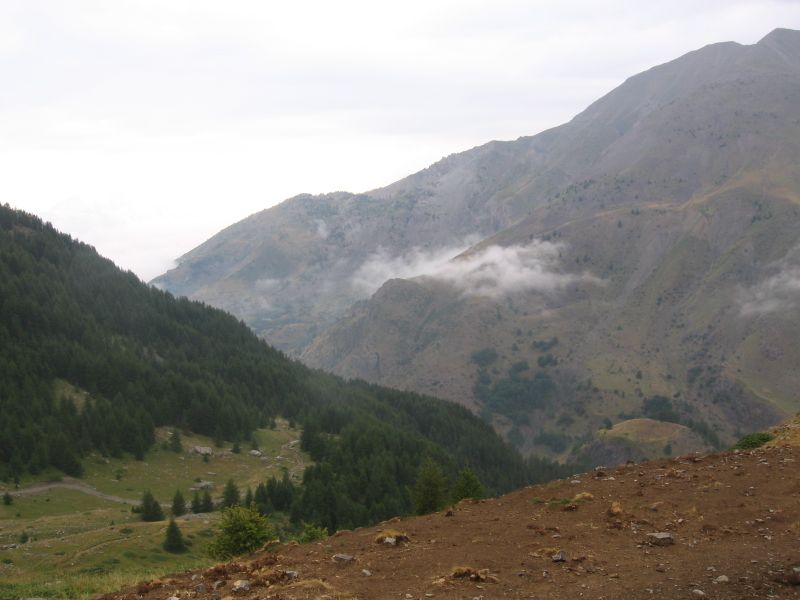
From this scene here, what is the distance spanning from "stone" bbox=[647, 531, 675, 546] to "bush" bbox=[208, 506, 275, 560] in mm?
22404

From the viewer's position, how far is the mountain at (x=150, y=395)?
98.9m

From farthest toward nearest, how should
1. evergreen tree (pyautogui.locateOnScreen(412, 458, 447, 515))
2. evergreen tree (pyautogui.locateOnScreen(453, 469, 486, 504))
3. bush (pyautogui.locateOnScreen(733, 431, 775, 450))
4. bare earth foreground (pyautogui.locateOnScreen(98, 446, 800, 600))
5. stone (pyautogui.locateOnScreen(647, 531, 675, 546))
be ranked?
evergreen tree (pyautogui.locateOnScreen(412, 458, 447, 515)) < evergreen tree (pyautogui.locateOnScreen(453, 469, 486, 504)) < bush (pyautogui.locateOnScreen(733, 431, 775, 450)) < stone (pyautogui.locateOnScreen(647, 531, 675, 546)) < bare earth foreground (pyautogui.locateOnScreen(98, 446, 800, 600))

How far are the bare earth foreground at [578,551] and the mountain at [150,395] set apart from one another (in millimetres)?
63594

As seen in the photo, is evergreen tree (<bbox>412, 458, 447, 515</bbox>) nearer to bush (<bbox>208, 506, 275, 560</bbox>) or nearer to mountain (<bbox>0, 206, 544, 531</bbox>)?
bush (<bbox>208, 506, 275, 560</bbox>)

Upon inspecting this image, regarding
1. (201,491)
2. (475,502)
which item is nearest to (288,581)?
(475,502)

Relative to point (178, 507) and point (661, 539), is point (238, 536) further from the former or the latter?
point (178, 507)

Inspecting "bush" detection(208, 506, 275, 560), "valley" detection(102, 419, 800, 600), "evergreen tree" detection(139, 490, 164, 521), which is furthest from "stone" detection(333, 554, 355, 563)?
"evergreen tree" detection(139, 490, 164, 521)

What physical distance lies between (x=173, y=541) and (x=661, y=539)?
143 feet

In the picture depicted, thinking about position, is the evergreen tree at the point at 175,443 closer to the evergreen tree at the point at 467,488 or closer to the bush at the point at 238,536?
the evergreen tree at the point at 467,488

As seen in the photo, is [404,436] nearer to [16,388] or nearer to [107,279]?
[16,388]

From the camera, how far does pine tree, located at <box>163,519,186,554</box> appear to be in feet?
179

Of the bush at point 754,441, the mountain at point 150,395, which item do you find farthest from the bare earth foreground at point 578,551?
the mountain at point 150,395

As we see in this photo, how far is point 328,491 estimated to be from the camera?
91.9 metres

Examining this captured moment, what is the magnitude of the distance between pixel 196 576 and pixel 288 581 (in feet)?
15.5
